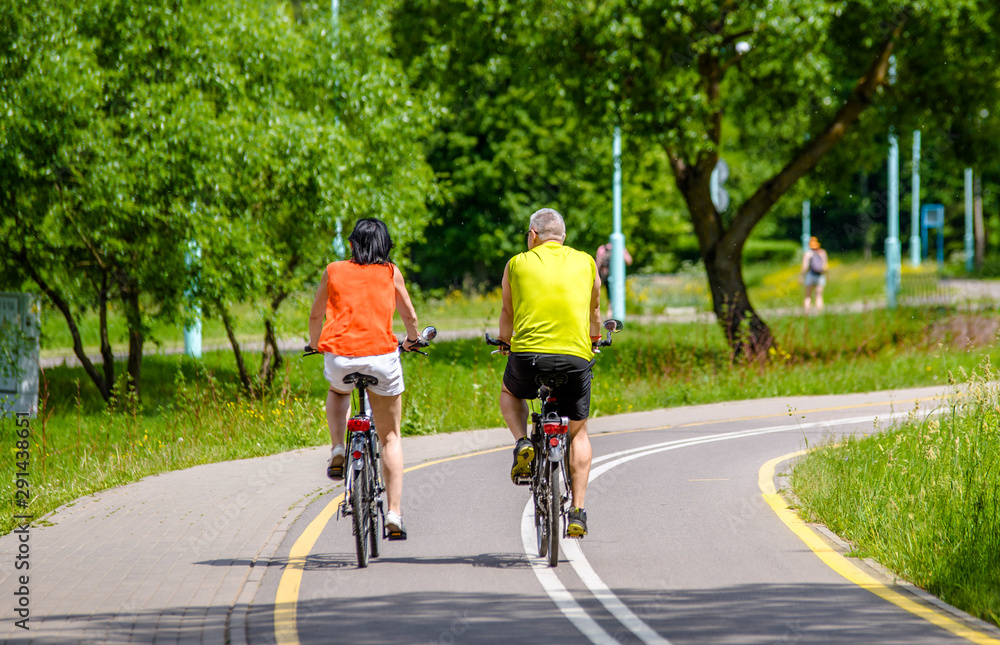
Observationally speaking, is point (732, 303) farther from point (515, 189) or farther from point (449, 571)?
point (515, 189)

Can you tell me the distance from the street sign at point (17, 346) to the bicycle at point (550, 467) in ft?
29.9

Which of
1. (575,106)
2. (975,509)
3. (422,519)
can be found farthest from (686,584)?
(575,106)

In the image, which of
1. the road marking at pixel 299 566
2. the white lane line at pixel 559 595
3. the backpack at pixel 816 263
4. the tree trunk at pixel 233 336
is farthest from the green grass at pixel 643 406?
the backpack at pixel 816 263

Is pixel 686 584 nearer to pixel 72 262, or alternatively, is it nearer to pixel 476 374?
pixel 476 374

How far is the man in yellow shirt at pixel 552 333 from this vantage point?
20.3 feet

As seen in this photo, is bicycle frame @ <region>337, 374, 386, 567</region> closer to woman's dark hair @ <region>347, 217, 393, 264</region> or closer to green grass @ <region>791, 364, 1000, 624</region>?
woman's dark hair @ <region>347, 217, 393, 264</region>

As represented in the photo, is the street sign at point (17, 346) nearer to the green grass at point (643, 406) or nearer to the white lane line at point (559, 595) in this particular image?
the green grass at point (643, 406)

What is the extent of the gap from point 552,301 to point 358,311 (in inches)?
44.2

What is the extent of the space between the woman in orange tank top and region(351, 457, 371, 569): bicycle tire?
0.30m

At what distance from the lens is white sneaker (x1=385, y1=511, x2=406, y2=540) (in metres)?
6.60

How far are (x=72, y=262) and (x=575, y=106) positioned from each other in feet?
Answer: 26.3

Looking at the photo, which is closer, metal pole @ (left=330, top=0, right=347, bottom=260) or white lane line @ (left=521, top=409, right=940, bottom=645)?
white lane line @ (left=521, top=409, right=940, bottom=645)

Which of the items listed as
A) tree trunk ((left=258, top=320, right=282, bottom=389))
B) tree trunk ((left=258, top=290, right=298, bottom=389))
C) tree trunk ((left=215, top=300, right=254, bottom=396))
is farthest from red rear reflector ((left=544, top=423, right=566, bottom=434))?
tree trunk ((left=258, top=320, right=282, bottom=389))

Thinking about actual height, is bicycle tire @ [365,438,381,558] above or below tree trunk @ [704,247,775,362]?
below
